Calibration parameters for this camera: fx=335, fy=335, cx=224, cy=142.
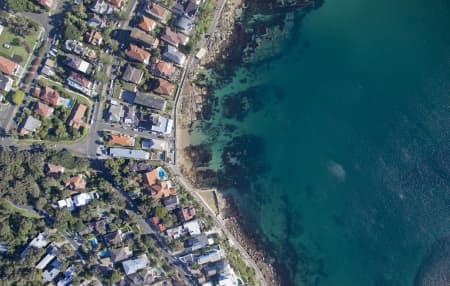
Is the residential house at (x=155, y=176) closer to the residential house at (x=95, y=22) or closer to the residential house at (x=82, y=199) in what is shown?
the residential house at (x=82, y=199)

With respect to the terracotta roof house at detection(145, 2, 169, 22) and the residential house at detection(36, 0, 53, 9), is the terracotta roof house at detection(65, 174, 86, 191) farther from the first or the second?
the terracotta roof house at detection(145, 2, 169, 22)

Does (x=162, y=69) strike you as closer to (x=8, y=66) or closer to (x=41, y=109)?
(x=41, y=109)

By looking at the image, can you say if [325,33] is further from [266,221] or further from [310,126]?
[266,221]

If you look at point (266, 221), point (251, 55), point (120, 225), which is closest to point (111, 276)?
point (120, 225)

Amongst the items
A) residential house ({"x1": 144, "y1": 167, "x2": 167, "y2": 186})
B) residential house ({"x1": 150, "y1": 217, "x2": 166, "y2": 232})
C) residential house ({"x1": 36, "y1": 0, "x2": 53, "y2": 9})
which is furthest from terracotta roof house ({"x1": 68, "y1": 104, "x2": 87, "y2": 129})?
residential house ({"x1": 150, "y1": 217, "x2": 166, "y2": 232})

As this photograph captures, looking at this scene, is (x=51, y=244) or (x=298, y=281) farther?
(x=298, y=281)

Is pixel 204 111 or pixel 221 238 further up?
pixel 204 111

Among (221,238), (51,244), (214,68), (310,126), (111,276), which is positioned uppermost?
(214,68)
